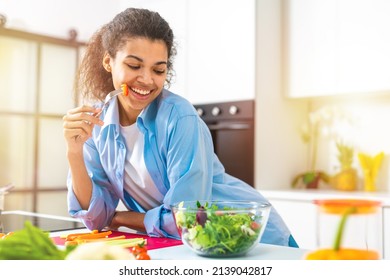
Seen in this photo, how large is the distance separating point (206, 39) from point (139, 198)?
166 centimetres

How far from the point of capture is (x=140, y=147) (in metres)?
1.24

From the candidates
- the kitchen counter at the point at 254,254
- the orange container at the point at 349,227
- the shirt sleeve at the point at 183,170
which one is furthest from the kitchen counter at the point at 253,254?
the orange container at the point at 349,227

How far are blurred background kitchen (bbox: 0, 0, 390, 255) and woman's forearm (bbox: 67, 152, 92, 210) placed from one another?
1.27 metres

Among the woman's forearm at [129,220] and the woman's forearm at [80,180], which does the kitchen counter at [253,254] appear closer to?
the woman's forearm at [129,220]

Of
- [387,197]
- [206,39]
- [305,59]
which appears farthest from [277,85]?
[387,197]

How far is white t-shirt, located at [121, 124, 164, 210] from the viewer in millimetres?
1237

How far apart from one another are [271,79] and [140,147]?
1557 millimetres

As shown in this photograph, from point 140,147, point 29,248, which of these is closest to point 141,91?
point 140,147

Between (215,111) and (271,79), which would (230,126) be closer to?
(215,111)

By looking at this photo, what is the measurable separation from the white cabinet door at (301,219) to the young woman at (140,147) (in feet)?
3.34

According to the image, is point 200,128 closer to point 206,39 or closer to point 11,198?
point 206,39

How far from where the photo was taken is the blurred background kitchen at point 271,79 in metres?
2.44

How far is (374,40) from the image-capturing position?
2375mm
